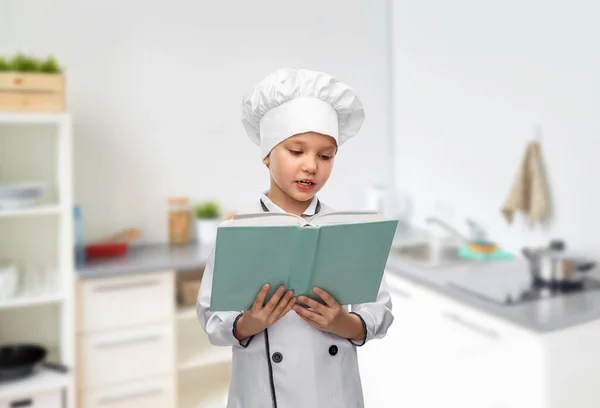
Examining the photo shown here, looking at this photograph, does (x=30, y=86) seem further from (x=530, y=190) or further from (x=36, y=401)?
(x=530, y=190)


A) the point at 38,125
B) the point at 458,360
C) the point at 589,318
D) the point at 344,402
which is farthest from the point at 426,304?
the point at 38,125

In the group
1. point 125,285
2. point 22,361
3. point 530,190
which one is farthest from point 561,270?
point 22,361

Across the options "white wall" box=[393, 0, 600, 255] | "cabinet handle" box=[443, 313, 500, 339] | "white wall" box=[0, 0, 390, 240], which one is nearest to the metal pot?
"white wall" box=[393, 0, 600, 255]

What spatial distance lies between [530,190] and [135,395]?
1.72 metres

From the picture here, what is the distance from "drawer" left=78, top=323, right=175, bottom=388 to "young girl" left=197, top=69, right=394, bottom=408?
56.7 inches

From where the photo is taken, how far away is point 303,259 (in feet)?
1.93

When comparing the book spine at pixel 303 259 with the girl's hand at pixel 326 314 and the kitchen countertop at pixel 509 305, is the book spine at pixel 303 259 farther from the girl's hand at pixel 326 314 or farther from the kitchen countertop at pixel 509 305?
the kitchen countertop at pixel 509 305

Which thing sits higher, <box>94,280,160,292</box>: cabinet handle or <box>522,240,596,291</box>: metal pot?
<box>522,240,596,291</box>: metal pot

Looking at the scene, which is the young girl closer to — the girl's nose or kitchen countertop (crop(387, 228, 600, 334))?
the girl's nose

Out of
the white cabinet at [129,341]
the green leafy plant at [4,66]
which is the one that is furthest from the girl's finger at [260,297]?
the green leafy plant at [4,66]

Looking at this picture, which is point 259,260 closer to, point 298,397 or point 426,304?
point 298,397

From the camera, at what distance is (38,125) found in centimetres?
212

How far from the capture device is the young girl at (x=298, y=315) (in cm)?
65

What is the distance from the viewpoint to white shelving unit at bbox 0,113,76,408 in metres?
1.94
